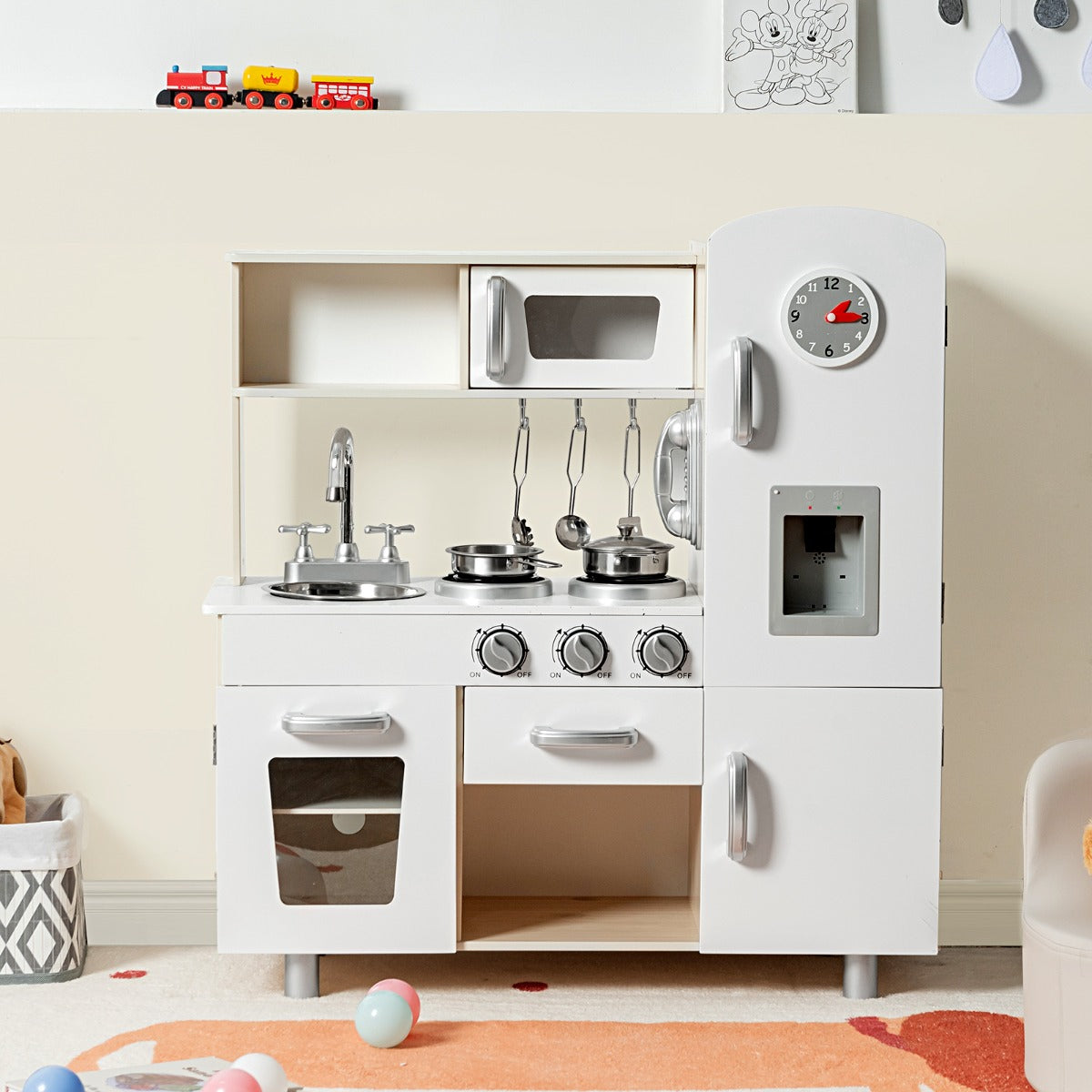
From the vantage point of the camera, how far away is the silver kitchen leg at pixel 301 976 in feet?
8.73

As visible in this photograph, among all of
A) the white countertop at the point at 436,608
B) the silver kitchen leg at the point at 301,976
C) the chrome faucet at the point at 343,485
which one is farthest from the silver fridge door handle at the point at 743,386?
the silver kitchen leg at the point at 301,976

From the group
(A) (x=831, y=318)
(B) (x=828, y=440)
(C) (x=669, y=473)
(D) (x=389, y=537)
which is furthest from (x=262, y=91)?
(B) (x=828, y=440)

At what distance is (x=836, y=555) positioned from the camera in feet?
8.64

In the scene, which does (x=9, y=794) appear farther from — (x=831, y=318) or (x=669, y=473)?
(x=831, y=318)

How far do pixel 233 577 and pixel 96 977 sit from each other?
35.2 inches

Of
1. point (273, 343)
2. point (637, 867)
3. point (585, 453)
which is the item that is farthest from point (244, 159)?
point (637, 867)

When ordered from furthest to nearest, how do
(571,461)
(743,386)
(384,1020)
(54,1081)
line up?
(571,461)
(743,386)
(384,1020)
(54,1081)

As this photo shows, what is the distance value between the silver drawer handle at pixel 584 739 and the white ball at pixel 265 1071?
0.79 m

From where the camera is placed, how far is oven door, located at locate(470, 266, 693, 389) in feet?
9.21

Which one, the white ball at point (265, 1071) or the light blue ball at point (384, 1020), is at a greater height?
the white ball at point (265, 1071)

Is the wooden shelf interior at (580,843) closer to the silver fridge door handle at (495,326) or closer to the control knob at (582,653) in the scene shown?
the control knob at (582,653)

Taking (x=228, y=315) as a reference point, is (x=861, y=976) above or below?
below

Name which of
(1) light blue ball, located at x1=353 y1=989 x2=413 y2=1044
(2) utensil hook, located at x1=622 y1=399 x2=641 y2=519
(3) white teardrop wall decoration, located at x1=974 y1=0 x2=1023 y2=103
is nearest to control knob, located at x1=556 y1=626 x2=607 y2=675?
(2) utensil hook, located at x1=622 y1=399 x2=641 y2=519

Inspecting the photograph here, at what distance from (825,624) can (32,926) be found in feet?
5.71
